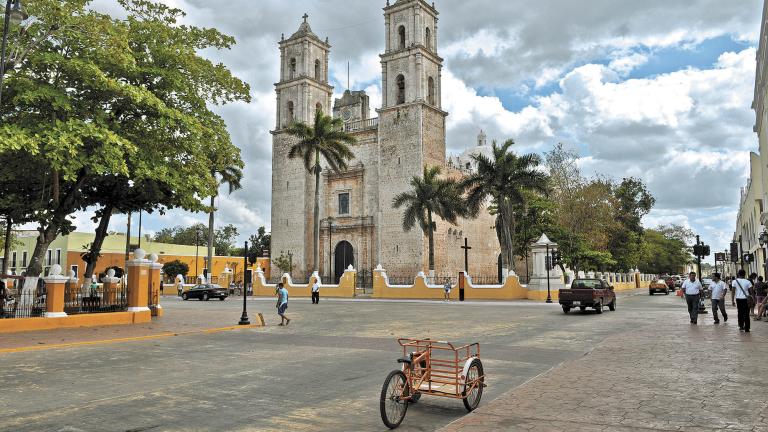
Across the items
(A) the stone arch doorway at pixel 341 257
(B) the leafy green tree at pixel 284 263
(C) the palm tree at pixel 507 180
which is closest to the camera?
(C) the palm tree at pixel 507 180

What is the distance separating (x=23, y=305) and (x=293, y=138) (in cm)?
3655

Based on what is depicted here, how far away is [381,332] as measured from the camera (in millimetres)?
14352

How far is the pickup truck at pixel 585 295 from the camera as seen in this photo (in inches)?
779

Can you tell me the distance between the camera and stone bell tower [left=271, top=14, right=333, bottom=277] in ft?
162

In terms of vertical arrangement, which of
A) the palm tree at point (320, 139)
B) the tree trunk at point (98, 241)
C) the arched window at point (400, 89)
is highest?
the arched window at point (400, 89)

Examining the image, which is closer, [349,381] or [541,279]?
[349,381]

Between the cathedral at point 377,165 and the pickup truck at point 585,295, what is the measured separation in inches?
905

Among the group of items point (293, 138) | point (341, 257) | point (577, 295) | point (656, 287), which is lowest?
point (656, 287)

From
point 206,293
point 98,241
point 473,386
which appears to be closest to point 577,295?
point 473,386

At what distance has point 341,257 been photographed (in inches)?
1925

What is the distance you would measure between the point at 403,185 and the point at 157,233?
58.3 meters

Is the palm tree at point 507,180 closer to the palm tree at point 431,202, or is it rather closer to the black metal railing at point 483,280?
the palm tree at point 431,202

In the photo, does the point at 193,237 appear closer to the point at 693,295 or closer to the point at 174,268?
the point at 174,268

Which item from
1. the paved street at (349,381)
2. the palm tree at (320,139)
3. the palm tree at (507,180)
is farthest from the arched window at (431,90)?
the paved street at (349,381)
